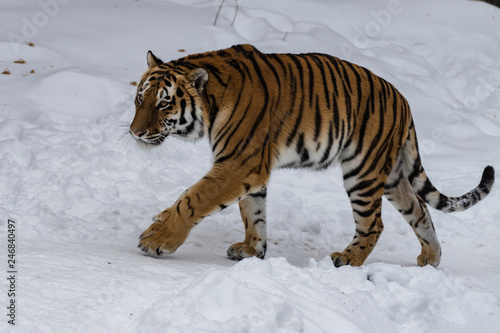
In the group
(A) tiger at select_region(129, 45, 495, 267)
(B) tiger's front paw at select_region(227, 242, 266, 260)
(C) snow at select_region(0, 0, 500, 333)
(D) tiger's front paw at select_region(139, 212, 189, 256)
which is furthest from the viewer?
(B) tiger's front paw at select_region(227, 242, 266, 260)

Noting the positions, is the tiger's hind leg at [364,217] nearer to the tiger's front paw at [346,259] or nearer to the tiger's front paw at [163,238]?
the tiger's front paw at [346,259]

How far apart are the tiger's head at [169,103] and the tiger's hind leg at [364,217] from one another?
129 cm

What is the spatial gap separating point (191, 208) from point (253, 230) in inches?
32.8

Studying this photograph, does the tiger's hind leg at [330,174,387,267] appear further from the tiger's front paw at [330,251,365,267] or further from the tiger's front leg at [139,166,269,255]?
the tiger's front leg at [139,166,269,255]

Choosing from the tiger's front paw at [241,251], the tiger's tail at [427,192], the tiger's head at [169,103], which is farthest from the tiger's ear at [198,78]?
the tiger's tail at [427,192]

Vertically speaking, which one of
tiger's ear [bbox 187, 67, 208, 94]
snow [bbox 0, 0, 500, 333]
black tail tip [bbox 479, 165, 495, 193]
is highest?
tiger's ear [bbox 187, 67, 208, 94]

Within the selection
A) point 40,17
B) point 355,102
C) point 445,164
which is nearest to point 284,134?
point 355,102

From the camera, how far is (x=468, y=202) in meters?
5.51

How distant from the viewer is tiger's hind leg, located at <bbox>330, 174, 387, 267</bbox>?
17.0 ft

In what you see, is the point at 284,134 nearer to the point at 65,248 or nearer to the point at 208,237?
the point at 208,237

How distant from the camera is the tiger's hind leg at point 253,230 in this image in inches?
200

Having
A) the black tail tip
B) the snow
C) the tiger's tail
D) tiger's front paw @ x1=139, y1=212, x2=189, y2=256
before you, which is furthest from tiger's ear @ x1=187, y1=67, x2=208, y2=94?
the black tail tip

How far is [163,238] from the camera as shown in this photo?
4426 millimetres

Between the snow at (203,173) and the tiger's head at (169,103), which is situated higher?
the tiger's head at (169,103)
